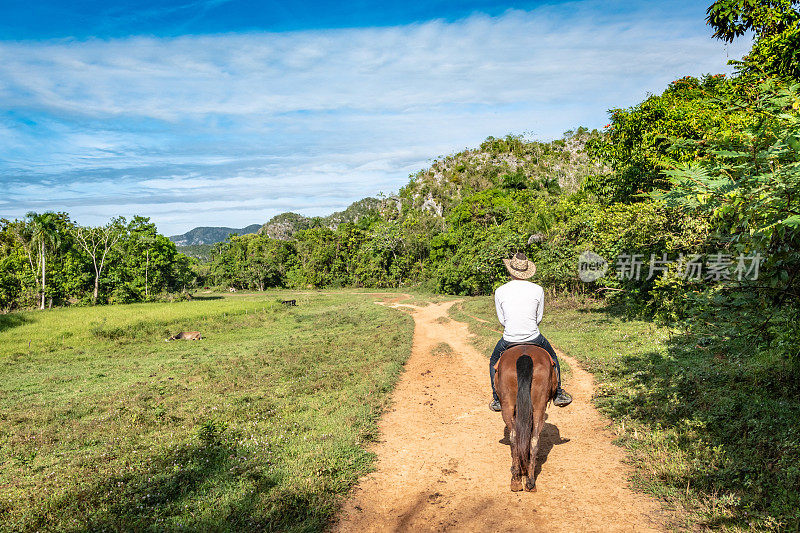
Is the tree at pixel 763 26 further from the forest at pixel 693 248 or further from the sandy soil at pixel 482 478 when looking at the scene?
the sandy soil at pixel 482 478

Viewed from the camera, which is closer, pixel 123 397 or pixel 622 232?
pixel 123 397

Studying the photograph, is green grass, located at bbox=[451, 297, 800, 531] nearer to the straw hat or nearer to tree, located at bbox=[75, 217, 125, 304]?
the straw hat

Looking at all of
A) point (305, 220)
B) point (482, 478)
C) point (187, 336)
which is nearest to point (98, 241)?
point (187, 336)

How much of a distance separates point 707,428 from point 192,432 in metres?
9.21

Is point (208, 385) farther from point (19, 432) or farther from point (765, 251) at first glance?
point (765, 251)

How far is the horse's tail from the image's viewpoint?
5566mm

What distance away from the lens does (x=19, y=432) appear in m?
9.23

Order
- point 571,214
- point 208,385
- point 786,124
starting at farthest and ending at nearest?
point 571,214
point 208,385
point 786,124

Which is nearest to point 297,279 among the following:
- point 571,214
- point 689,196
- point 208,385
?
point 571,214

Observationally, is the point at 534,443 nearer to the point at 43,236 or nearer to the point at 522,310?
the point at 522,310

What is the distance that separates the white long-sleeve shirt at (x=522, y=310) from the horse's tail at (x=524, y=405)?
472 millimetres

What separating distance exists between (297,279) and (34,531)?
221 feet

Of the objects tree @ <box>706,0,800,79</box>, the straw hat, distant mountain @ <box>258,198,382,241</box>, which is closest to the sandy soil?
the straw hat

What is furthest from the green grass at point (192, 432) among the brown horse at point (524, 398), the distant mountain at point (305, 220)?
the distant mountain at point (305, 220)
